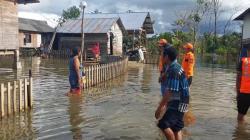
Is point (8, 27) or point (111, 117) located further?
point (8, 27)

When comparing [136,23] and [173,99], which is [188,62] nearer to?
[173,99]

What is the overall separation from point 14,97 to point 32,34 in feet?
140

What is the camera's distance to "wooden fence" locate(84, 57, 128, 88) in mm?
15066

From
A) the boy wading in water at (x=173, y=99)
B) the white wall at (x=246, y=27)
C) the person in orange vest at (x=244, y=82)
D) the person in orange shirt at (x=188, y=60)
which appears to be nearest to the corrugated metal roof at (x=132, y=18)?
the white wall at (x=246, y=27)

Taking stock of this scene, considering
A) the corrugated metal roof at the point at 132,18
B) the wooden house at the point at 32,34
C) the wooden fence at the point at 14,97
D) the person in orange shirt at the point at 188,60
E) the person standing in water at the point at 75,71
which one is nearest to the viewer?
the wooden fence at the point at 14,97

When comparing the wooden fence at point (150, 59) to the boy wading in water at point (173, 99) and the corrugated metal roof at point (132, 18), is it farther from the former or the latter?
the boy wading in water at point (173, 99)

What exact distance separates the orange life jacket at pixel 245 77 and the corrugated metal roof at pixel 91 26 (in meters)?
27.8

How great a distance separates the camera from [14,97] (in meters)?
9.30

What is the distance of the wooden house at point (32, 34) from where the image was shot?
4800cm

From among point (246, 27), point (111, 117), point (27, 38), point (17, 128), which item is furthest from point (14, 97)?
point (27, 38)

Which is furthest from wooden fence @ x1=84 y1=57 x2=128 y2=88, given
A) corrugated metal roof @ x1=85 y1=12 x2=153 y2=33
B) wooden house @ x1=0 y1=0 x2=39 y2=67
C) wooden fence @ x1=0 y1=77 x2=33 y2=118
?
corrugated metal roof @ x1=85 y1=12 x2=153 y2=33

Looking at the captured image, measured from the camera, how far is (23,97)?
33.0 ft

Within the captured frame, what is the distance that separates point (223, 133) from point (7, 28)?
56.4 feet

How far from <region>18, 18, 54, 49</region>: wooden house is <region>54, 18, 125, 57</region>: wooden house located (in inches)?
358
